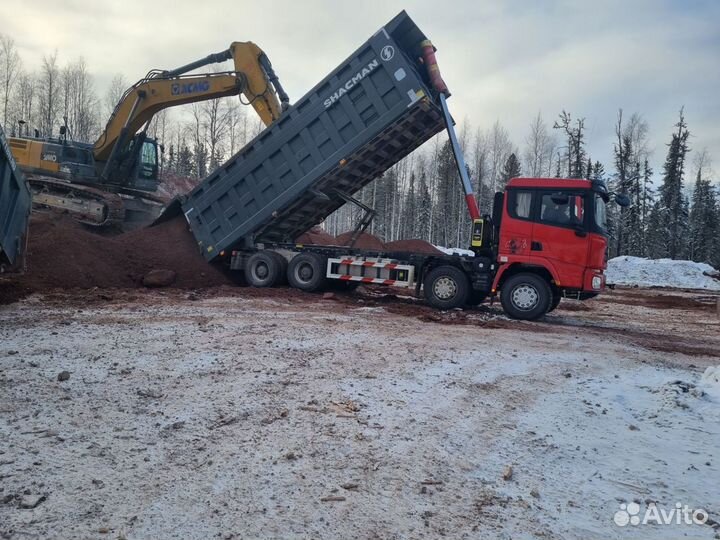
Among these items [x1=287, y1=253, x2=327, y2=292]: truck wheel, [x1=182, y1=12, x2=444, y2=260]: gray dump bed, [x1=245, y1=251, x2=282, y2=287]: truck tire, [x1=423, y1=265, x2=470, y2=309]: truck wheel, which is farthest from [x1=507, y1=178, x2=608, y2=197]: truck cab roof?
[x1=245, y1=251, x2=282, y2=287]: truck tire

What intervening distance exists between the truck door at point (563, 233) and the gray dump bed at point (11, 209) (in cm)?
898

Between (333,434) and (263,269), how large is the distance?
8684 mm

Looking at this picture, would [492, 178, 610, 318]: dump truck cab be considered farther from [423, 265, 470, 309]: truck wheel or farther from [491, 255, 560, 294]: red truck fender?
[423, 265, 470, 309]: truck wheel

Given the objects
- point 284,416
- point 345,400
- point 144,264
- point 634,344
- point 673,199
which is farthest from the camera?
point 673,199

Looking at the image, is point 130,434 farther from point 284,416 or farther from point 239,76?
point 239,76

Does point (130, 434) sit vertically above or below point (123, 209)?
below

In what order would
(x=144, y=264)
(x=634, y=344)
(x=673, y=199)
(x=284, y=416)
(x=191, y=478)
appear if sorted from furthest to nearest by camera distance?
(x=673, y=199) → (x=144, y=264) → (x=634, y=344) → (x=284, y=416) → (x=191, y=478)

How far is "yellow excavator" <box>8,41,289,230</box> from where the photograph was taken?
12.1 meters

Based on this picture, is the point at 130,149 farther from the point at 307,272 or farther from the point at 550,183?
the point at 550,183

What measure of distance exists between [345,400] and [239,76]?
32.7 feet

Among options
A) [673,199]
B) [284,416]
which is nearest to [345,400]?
Answer: [284,416]

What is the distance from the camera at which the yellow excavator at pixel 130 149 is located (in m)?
12.1

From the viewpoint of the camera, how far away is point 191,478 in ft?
10.3

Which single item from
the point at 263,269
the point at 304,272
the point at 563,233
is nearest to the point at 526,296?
the point at 563,233
